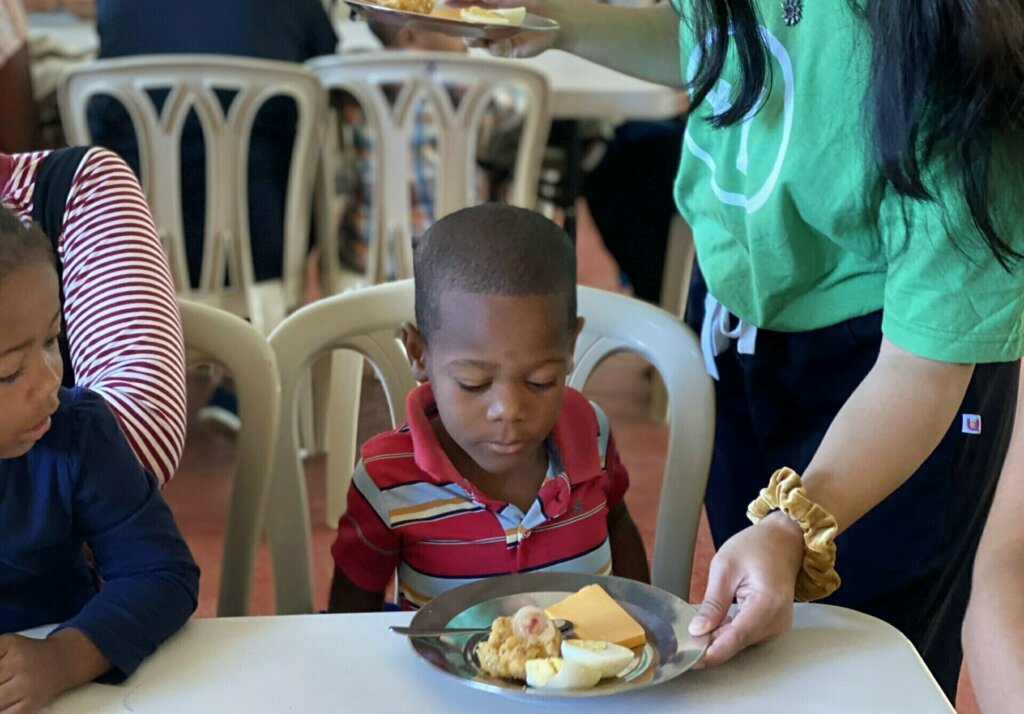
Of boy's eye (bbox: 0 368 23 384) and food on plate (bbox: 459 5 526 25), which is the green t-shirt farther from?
boy's eye (bbox: 0 368 23 384)

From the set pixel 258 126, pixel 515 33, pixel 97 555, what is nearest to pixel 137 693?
pixel 97 555

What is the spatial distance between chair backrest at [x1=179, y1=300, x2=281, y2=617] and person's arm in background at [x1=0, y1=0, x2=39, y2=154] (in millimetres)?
1849

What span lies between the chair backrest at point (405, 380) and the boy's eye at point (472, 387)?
0.26 m

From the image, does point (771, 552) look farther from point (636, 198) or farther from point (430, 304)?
point (636, 198)

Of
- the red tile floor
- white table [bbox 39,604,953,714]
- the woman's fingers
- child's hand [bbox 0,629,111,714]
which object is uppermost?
the woman's fingers

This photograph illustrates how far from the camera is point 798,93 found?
44.6 inches

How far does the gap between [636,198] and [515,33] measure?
2.19m

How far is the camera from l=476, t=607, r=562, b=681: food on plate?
0.87m

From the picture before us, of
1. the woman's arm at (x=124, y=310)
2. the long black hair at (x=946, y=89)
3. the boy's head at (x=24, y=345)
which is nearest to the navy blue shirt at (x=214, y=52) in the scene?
the woman's arm at (x=124, y=310)

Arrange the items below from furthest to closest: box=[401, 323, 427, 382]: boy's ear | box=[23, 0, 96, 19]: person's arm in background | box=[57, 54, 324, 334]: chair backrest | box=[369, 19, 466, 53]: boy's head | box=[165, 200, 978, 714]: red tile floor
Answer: box=[23, 0, 96, 19]: person's arm in background → box=[369, 19, 466, 53]: boy's head → box=[57, 54, 324, 334]: chair backrest → box=[165, 200, 978, 714]: red tile floor → box=[401, 323, 427, 382]: boy's ear

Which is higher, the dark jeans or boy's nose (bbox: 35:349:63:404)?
boy's nose (bbox: 35:349:63:404)

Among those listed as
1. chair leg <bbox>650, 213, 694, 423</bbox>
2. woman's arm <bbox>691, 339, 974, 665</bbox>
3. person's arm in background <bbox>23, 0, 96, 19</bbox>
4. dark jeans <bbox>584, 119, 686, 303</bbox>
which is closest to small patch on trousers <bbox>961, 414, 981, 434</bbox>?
woman's arm <bbox>691, 339, 974, 665</bbox>

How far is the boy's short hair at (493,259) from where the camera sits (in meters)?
1.15

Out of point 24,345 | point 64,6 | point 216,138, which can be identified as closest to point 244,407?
point 24,345
